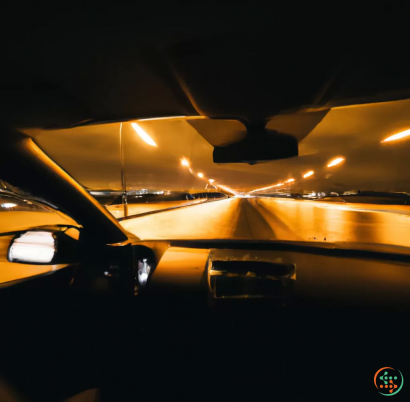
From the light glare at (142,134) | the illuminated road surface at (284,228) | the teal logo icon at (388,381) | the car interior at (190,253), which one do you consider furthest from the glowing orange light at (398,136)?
the light glare at (142,134)

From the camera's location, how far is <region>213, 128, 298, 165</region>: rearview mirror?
2.39 m

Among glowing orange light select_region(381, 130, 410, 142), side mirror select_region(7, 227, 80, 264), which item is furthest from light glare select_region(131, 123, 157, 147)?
glowing orange light select_region(381, 130, 410, 142)

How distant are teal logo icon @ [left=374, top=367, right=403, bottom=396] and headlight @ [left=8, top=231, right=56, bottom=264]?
9.98 feet

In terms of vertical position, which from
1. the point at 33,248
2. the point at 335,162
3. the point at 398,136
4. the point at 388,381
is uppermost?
the point at 398,136

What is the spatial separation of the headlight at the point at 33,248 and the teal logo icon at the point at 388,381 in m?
3.04

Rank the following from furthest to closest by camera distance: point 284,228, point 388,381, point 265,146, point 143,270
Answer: point 284,228 → point 143,270 → point 265,146 → point 388,381

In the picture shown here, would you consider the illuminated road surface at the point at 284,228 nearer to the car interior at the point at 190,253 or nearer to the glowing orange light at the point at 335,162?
the glowing orange light at the point at 335,162

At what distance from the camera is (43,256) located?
8.20 ft

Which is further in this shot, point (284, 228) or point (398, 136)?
point (284, 228)

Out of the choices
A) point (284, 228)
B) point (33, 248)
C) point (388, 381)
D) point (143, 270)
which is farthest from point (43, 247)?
point (284, 228)

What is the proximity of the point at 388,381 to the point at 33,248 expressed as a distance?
3369mm

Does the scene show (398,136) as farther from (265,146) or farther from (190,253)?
(190,253)

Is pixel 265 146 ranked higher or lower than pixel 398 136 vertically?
lower

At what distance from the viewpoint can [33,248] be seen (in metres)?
2.53
